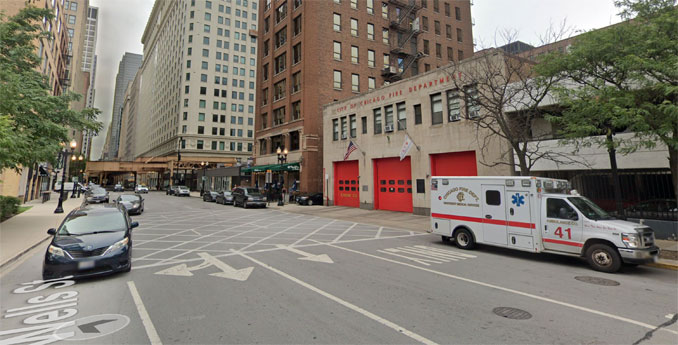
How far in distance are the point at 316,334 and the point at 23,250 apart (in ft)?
34.8

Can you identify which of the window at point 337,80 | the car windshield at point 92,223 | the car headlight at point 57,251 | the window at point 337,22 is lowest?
the car headlight at point 57,251

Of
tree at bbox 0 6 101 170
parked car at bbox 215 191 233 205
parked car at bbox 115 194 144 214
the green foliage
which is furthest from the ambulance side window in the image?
parked car at bbox 215 191 233 205

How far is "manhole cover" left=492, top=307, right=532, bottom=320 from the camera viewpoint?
4.93 meters

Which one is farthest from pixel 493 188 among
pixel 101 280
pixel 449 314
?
pixel 101 280

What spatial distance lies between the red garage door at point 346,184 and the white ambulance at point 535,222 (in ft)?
52.5

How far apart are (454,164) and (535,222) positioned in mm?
11812

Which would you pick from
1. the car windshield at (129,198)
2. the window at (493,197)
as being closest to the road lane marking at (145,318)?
the window at (493,197)

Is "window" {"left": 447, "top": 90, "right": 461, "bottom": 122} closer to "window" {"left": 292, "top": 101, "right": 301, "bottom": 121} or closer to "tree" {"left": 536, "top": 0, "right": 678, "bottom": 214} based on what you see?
"tree" {"left": 536, "top": 0, "right": 678, "bottom": 214}

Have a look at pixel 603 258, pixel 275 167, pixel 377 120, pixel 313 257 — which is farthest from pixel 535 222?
pixel 275 167

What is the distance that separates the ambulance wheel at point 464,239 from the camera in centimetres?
1037

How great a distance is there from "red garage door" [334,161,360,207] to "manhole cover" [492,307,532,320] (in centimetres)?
2164

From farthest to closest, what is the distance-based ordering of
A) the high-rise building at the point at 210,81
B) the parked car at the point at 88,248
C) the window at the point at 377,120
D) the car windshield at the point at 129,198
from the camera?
the high-rise building at the point at 210,81
the window at the point at 377,120
the car windshield at the point at 129,198
the parked car at the point at 88,248

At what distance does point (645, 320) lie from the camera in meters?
4.91

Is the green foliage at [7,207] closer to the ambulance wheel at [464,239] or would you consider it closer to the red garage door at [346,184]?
the ambulance wheel at [464,239]
